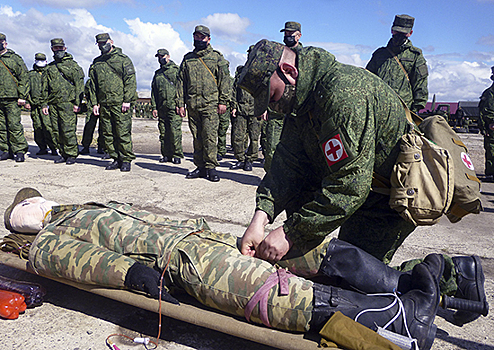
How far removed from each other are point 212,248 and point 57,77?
6831 mm


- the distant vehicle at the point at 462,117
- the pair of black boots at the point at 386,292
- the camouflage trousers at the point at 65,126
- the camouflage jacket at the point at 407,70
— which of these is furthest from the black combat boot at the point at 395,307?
the distant vehicle at the point at 462,117

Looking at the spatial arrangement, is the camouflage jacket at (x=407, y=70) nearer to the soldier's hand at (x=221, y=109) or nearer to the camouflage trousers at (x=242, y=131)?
the soldier's hand at (x=221, y=109)

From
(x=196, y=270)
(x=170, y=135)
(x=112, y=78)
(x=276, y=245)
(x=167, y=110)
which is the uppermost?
(x=112, y=78)

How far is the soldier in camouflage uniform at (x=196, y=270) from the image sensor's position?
186 cm

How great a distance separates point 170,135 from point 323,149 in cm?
645

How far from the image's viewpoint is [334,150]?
1.84 m

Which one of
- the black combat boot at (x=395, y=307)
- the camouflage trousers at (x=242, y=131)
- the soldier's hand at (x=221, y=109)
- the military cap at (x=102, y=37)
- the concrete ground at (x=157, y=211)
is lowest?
the concrete ground at (x=157, y=211)

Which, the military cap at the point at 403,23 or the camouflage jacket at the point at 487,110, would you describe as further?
the camouflage jacket at the point at 487,110

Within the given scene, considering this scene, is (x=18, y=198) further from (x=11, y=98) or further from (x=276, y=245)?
(x=11, y=98)

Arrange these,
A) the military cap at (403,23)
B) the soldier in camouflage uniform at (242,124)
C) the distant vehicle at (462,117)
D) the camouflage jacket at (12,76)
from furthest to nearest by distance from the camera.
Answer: the distant vehicle at (462,117)
the soldier in camouflage uniform at (242,124)
the camouflage jacket at (12,76)
the military cap at (403,23)

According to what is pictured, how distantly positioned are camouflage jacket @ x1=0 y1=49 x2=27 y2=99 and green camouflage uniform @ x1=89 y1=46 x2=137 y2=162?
1779 millimetres

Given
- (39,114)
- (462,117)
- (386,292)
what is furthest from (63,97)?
(462,117)

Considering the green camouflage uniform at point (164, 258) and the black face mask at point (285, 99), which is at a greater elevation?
the black face mask at point (285, 99)

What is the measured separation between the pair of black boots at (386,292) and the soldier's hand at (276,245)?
0.78 feet
